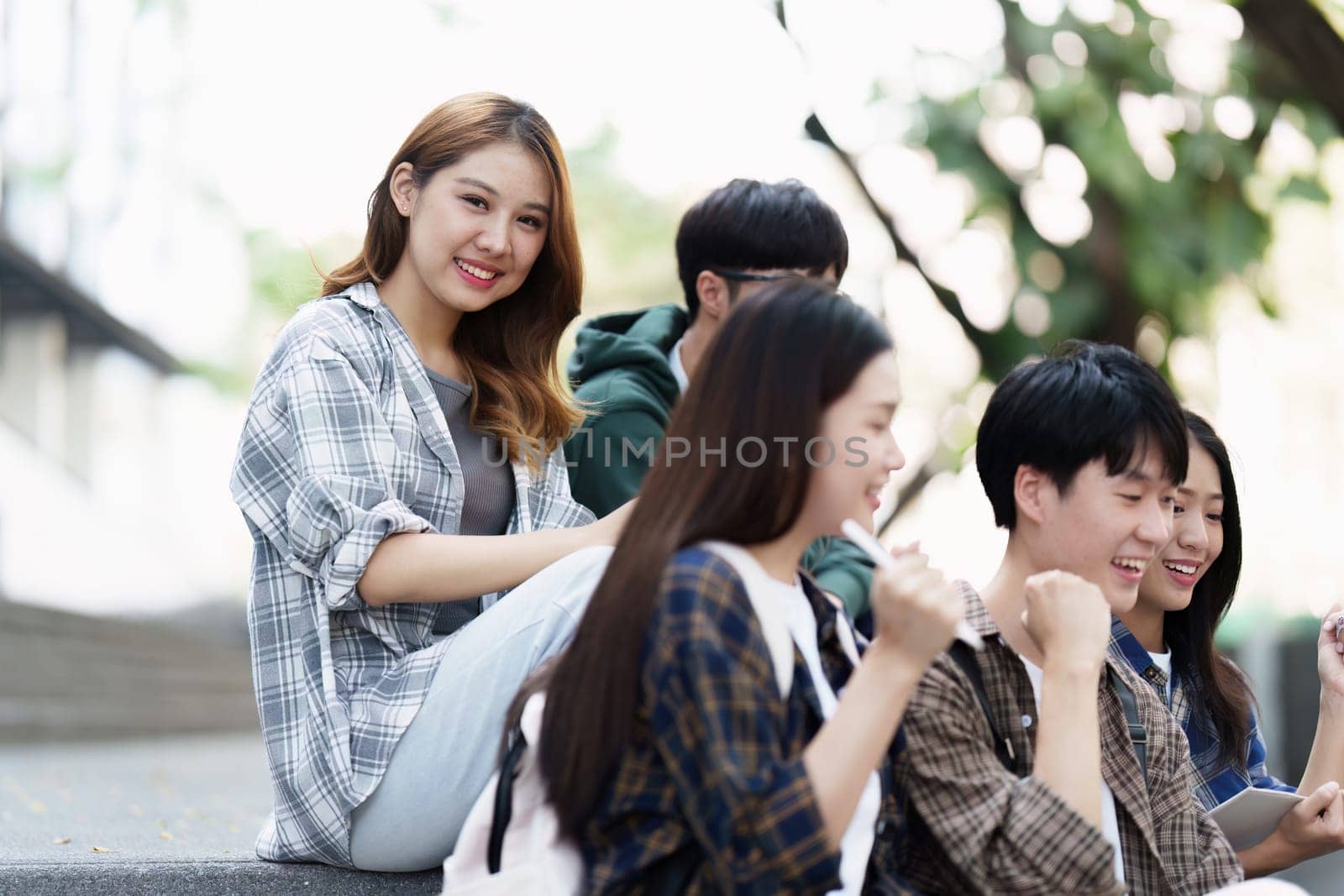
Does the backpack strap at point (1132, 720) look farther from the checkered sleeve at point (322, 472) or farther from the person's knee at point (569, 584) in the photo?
the checkered sleeve at point (322, 472)

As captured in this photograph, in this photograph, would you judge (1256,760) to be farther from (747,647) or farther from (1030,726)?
(747,647)

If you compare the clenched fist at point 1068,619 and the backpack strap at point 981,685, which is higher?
the clenched fist at point 1068,619

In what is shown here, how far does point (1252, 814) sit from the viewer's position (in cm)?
249

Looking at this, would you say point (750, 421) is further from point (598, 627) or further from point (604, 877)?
point (604, 877)

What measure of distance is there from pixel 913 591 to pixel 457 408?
1.37m

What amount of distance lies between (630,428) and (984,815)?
4.94 ft

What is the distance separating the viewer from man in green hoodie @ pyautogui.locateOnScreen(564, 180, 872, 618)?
3.00 m

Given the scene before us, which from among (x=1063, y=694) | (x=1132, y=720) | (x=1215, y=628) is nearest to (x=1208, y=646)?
(x=1215, y=628)

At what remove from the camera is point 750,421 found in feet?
5.64

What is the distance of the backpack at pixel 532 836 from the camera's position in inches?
66.1

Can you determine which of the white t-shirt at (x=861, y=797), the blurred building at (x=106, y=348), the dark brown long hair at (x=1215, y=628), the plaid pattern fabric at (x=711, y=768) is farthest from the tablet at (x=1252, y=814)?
the blurred building at (x=106, y=348)

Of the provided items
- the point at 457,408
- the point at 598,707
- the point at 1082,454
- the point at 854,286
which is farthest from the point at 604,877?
the point at 854,286

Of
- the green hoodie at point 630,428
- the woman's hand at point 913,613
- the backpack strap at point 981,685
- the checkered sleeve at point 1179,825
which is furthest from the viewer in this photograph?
the green hoodie at point 630,428

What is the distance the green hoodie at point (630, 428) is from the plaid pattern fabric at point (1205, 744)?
685mm
